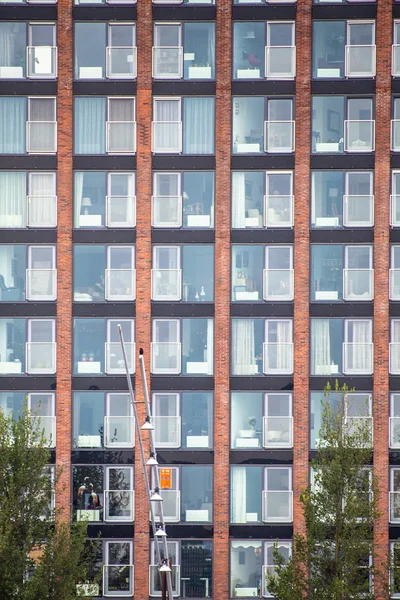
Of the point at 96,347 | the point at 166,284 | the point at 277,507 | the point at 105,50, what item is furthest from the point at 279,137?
the point at 277,507

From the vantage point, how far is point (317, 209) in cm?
5103

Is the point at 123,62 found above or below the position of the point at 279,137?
above

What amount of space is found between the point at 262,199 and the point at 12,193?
33.3 feet

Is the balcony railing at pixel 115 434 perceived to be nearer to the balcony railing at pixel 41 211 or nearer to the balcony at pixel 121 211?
the balcony at pixel 121 211

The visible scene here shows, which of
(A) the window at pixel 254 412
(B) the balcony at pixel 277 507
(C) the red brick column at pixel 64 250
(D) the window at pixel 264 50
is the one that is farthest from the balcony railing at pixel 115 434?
(D) the window at pixel 264 50

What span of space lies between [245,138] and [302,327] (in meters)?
8.00

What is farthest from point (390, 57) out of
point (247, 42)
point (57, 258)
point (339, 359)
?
point (57, 258)

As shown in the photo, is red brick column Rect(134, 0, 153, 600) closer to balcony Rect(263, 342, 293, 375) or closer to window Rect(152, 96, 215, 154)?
window Rect(152, 96, 215, 154)

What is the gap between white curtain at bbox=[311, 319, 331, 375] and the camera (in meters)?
50.6

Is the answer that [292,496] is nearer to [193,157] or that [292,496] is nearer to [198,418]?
[198,418]

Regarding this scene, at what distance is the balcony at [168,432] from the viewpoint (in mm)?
50406

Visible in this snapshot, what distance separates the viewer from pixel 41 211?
51000mm

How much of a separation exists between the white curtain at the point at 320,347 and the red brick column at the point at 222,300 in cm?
342

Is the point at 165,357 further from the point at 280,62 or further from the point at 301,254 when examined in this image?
the point at 280,62
